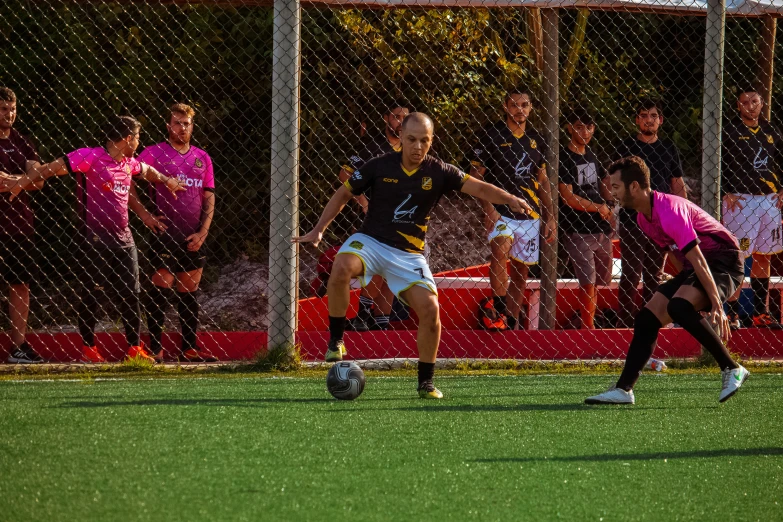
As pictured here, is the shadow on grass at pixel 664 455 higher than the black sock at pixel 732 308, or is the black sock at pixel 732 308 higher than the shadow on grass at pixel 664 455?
the shadow on grass at pixel 664 455

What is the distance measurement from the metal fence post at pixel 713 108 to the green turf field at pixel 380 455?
1.90m

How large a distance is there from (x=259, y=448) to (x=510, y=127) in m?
4.76

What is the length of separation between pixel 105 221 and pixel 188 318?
0.94m

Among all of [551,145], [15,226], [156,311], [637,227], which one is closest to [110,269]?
[156,311]

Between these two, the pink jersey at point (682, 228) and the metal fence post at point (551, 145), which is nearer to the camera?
the pink jersey at point (682, 228)

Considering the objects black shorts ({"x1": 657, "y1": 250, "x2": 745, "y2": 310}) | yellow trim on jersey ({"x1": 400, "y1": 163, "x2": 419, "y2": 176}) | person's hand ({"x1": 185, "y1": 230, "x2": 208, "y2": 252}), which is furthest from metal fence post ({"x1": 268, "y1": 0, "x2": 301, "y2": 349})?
black shorts ({"x1": 657, "y1": 250, "x2": 745, "y2": 310})

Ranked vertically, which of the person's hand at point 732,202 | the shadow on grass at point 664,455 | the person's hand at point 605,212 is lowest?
the shadow on grass at point 664,455

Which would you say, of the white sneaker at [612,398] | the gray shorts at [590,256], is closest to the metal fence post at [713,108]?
the gray shorts at [590,256]

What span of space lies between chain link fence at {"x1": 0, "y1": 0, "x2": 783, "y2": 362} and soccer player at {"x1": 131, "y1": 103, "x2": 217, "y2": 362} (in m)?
0.03

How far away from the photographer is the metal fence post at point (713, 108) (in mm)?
7965

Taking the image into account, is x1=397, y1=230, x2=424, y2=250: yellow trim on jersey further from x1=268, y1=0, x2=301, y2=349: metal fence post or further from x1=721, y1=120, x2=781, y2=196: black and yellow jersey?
x1=721, y1=120, x2=781, y2=196: black and yellow jersey

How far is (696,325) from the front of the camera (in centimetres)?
612

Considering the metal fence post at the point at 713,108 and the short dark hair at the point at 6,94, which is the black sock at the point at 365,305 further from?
the short dark hair at the point at 6,94

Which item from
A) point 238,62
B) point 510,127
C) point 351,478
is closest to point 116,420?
point 351,478
